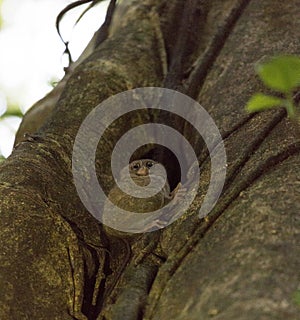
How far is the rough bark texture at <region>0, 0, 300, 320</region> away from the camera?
4.00 ft

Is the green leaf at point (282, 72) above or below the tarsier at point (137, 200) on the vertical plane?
above

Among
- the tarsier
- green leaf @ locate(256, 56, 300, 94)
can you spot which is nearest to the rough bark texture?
the tarsier

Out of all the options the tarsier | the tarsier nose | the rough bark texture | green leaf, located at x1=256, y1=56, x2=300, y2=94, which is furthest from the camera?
the tarsier nose

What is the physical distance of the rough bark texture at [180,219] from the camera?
122cm

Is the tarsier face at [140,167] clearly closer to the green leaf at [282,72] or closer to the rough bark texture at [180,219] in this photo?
the rough bark texture at [180,219]

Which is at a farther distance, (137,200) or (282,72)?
(137,200)

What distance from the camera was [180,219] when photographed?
1593mm

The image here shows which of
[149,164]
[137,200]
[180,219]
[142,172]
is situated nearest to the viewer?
[180,219]

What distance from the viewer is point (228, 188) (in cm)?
157

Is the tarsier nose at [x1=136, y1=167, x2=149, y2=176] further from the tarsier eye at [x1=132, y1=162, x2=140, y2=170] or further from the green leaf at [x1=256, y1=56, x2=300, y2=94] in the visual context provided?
the green leaf at [x1=256, y1=56, x2=300, y2=94]

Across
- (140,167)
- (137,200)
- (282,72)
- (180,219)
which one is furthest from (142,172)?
(282,72)

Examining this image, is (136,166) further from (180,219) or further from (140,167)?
(180,219)

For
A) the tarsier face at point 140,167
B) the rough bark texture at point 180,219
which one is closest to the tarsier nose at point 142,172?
the tarsier face at point 140,167

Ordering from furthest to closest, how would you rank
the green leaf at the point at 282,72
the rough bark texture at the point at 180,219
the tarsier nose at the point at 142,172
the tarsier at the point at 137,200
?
the tarsier nose at the point at 142,172, the tarsier at the point at 137,200, the rough bark texture at the point at 180,219, the green leaf at the point at 282,72
